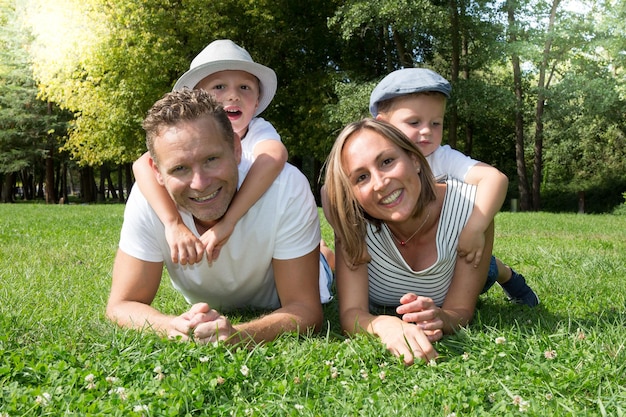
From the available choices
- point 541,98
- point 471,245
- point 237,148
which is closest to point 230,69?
point 237,148

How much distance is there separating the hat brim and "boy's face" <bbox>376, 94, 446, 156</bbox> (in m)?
1.01

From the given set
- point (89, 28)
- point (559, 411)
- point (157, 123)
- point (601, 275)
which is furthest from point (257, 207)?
point (89, 28)

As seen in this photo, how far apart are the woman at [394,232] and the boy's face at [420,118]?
2.57 ft

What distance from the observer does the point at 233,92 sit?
5.00 metres

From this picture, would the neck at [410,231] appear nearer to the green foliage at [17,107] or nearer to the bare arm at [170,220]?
the bare arm at [170,220]

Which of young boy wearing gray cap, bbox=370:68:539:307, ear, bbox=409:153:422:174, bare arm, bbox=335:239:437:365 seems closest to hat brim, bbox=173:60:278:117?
young boy wearing gray cap, bbox=370:68:539:307

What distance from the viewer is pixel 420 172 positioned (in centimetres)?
401

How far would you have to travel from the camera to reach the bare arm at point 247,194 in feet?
12.2

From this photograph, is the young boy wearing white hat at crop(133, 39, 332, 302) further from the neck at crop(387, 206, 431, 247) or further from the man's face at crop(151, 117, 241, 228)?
the neck at crop(387, 206, 431, 247)

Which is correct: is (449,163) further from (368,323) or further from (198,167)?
(198,167)

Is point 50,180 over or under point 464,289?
over

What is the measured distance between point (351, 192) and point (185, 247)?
1.08m

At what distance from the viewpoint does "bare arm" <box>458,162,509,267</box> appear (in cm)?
390

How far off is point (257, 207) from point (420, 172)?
108cm
